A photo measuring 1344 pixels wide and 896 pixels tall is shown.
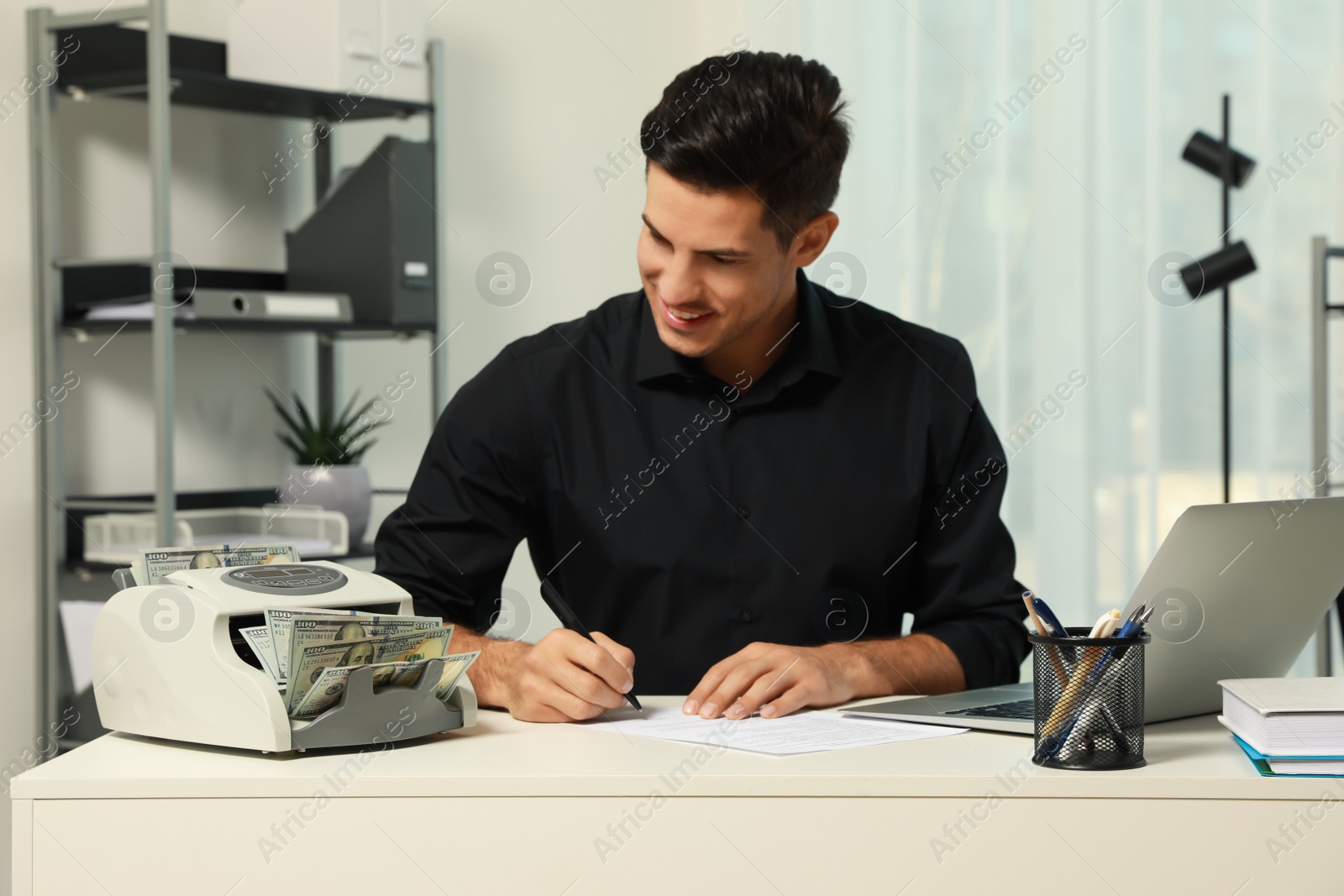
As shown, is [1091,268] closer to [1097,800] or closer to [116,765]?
[1097,800]

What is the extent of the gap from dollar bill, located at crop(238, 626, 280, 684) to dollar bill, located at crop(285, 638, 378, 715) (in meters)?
0.02

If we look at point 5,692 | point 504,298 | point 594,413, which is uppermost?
point 504,298

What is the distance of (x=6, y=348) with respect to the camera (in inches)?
96.7

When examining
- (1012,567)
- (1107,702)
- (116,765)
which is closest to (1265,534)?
(1107,702)

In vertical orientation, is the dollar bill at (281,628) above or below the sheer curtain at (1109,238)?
below

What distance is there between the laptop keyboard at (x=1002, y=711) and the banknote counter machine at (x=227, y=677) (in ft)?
1.53

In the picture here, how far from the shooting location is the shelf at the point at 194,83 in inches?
97.6

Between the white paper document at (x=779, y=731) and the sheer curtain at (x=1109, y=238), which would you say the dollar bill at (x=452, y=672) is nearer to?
the white paper document at (x=779, y=731)

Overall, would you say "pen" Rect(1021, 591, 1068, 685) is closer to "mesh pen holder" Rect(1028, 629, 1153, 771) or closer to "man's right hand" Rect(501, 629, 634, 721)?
"mesh pen holder" Rect(1028, 629, 1153, 771)

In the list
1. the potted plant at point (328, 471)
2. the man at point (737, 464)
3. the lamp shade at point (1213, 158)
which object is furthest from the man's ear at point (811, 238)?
the lamp shade at point (1213, 158)

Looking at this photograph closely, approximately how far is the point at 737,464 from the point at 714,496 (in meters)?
0.05

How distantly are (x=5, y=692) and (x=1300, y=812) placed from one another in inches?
92.0

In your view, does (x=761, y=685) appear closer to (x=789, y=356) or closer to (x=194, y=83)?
→ (x=789, y=356)

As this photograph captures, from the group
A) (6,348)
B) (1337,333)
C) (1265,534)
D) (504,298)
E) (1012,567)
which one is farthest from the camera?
(504,298)
